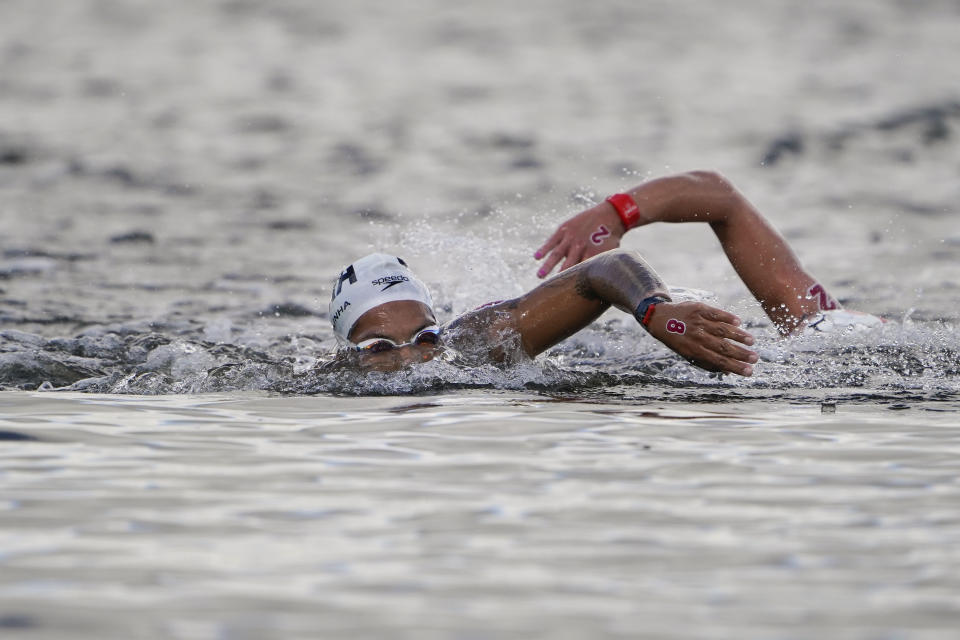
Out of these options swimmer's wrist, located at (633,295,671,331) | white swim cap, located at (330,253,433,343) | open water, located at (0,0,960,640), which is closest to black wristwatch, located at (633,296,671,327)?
swimmer's wrist, located at (633,295,671,331)

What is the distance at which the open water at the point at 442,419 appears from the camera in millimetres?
3482

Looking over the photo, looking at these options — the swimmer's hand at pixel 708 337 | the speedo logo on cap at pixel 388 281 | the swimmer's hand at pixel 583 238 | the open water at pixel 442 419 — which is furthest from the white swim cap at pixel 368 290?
the swimmer's hand at pixel 708 337

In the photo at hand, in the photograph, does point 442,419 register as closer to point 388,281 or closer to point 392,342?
point 392,342

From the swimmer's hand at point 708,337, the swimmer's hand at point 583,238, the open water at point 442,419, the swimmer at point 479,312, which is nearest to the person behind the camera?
the open water at point 442,419

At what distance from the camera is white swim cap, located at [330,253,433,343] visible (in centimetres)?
731

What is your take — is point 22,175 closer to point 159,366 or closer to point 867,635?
point 159,366

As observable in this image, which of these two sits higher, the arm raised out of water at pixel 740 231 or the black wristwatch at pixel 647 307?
the arm raised out of water at pixel 740 231

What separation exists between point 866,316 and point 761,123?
710 inches

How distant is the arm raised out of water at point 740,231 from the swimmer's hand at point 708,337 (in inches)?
64.2

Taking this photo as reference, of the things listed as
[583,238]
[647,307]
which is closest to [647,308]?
[647,307]

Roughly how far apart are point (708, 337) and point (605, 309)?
1.14m

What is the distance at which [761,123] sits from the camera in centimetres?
2495

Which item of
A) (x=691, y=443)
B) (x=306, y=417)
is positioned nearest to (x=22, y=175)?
(x=306, y=417)

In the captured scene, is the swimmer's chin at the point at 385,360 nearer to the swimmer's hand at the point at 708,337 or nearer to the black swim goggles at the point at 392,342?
the black swim goggles at the point at 392,342
